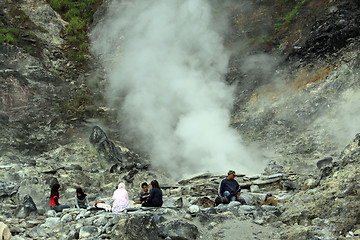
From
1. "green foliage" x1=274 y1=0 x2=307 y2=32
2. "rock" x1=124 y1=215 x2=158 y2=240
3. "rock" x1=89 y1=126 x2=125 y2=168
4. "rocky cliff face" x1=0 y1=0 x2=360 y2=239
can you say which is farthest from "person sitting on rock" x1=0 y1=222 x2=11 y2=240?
"green foliage" x1=274 y1=0 x2=307 y2=32

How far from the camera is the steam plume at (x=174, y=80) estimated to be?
437 inches

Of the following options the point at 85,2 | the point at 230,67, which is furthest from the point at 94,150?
the point at 85,2

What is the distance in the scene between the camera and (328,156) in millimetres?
9039

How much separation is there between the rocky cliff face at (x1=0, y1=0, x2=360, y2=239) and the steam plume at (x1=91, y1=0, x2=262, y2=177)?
59 cm

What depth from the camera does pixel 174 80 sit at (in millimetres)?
14312

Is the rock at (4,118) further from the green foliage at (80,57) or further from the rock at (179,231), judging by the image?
the rock at (179,231)

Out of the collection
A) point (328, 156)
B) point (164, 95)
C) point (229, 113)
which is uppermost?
point (164, 95)

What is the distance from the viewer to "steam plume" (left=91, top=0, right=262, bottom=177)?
11.1 meters

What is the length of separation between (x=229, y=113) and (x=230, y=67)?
283 cm

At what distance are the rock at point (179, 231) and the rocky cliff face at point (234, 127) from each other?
0.02 metres

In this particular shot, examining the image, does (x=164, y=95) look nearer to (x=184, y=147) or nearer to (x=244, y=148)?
(x=184, y=147)

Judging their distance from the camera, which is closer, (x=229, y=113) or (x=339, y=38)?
(x=339, y=38)

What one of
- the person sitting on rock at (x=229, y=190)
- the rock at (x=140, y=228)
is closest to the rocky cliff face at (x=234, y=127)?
the rock at (x=140, y=228)

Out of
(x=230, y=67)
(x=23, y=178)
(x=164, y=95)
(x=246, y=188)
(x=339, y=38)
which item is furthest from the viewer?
(x=230, y=67)
